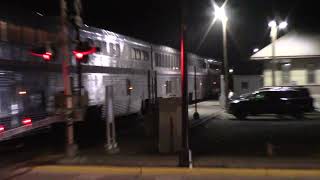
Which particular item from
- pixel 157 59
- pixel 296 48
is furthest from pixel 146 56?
pixel 296 48

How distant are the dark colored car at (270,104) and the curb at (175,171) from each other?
1618 cm

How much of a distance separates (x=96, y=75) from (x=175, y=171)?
10.7 meters

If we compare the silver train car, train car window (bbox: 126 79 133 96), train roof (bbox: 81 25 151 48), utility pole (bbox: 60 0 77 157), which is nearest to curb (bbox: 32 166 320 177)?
utility pole (bbox: 60 0 77 157)

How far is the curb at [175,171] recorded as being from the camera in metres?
12.2

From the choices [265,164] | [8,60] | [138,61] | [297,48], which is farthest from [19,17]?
[297,48]

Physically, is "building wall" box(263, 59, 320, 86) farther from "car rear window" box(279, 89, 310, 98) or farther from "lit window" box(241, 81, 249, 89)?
"lit window" box(241, 81, 249, 89)

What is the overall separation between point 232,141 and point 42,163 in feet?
22.3

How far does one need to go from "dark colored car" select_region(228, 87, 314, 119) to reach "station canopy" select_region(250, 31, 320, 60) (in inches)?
407

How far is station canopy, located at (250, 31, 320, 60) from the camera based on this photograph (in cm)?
3894

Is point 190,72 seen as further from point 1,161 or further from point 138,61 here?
point 1,161

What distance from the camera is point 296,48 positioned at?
3925 cm

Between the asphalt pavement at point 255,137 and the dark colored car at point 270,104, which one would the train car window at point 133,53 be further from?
the dark colored car at point 270,104

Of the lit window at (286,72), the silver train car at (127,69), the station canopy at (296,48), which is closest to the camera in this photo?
the silver train car at (127,69)

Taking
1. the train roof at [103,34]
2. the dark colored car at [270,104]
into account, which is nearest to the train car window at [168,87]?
the train roof at [103,34]
